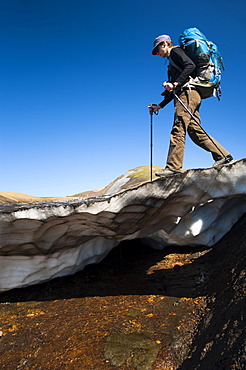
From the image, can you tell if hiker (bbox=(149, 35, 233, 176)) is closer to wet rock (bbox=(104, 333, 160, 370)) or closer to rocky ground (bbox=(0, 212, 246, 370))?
rocky ground (bbox=(0, 212, 246, 370))

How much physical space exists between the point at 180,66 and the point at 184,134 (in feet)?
3.56

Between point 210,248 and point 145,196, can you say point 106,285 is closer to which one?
point 145,196

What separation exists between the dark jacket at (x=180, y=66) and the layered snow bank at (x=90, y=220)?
1.90m

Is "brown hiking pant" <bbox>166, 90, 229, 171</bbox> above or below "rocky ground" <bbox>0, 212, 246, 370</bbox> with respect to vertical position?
above

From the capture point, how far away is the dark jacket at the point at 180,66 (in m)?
4.29

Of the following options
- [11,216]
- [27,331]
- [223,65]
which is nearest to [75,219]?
[11,216]

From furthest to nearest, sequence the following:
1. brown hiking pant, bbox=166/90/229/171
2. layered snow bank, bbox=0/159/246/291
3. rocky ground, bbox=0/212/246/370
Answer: brown hiking pant, bbox=166/90/229/171, layered snow bank, bbox=0/159/246/291, rocky ground, bbox=0/212/246/370

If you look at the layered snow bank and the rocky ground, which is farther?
the layered snow bank

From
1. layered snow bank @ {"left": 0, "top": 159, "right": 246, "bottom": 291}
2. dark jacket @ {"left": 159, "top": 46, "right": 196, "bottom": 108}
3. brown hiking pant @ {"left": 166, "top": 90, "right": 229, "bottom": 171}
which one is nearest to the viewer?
layered snow bank @ {"left": 0, "top": 159, "right": 246, "bottom": 291}

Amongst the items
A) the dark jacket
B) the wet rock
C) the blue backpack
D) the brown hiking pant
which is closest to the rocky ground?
the wet rock

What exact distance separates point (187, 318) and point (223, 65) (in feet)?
13.1

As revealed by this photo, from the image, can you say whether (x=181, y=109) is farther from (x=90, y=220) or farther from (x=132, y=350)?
(x=132, y=350)

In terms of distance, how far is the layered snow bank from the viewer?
3.02m

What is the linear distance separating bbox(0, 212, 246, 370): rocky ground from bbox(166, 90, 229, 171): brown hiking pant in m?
1.33
